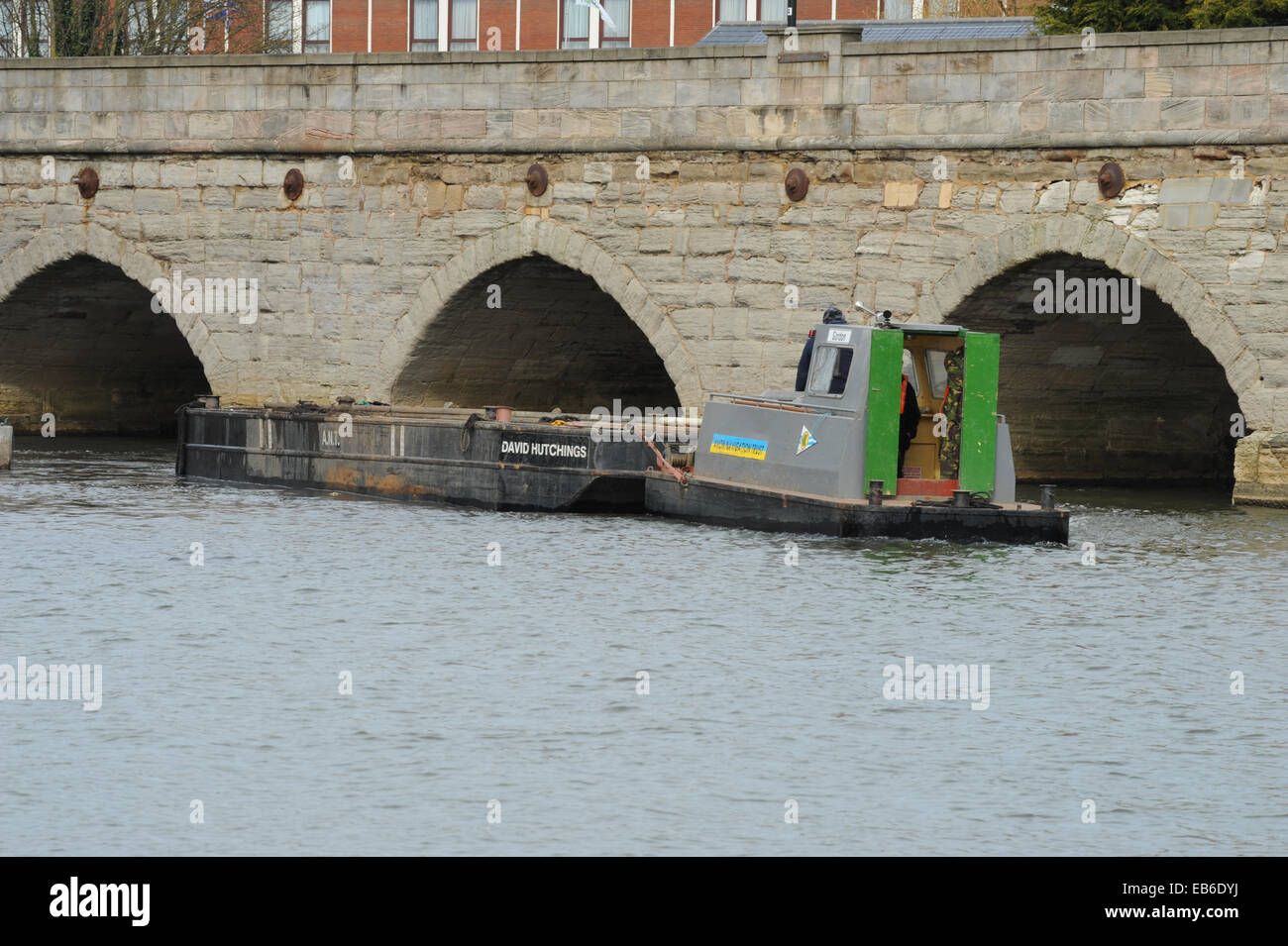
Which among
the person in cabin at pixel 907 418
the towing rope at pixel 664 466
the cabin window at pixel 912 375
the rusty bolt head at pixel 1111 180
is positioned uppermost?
the rusty bolt head at pixel 1111 180

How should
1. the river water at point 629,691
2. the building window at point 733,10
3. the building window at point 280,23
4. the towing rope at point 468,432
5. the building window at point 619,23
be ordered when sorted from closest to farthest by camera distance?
the river water at point 629,691 → the towing rope at point 468,432 → the building window at point 733,10 → the building window at point 280,23 → the building window at point 619,23

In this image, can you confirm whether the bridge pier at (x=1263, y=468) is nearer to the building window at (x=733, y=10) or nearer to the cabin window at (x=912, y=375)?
the cabin window at (x=912, y=375)

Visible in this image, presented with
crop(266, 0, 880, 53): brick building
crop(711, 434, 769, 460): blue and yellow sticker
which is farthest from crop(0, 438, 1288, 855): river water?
crop(266, 0, 880, 53): brick building

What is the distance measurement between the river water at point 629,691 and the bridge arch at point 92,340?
329 inches

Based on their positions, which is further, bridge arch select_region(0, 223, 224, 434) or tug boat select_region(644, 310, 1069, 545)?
bridge arch select_region(0, 223, 224, 434)

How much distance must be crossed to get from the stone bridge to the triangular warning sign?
457 cm

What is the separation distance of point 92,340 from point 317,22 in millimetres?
21513

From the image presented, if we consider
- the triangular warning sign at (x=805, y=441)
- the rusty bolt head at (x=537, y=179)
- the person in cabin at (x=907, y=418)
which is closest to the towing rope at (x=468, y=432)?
the rusty bolt head at (x=537, y=179)

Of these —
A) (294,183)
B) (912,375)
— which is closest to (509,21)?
(294,183)

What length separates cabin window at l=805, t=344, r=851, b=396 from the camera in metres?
20.8

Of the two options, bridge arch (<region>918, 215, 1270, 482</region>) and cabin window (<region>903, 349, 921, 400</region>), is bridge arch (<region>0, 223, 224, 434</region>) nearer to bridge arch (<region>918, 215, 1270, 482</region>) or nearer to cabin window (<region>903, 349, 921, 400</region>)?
bridge arch (<region>918, 215, 1270, 482</region>)

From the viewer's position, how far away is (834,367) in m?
20.9

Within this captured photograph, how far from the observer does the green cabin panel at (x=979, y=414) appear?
20891 mm

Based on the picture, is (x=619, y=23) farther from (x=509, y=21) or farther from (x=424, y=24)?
(x=424, y=24)
